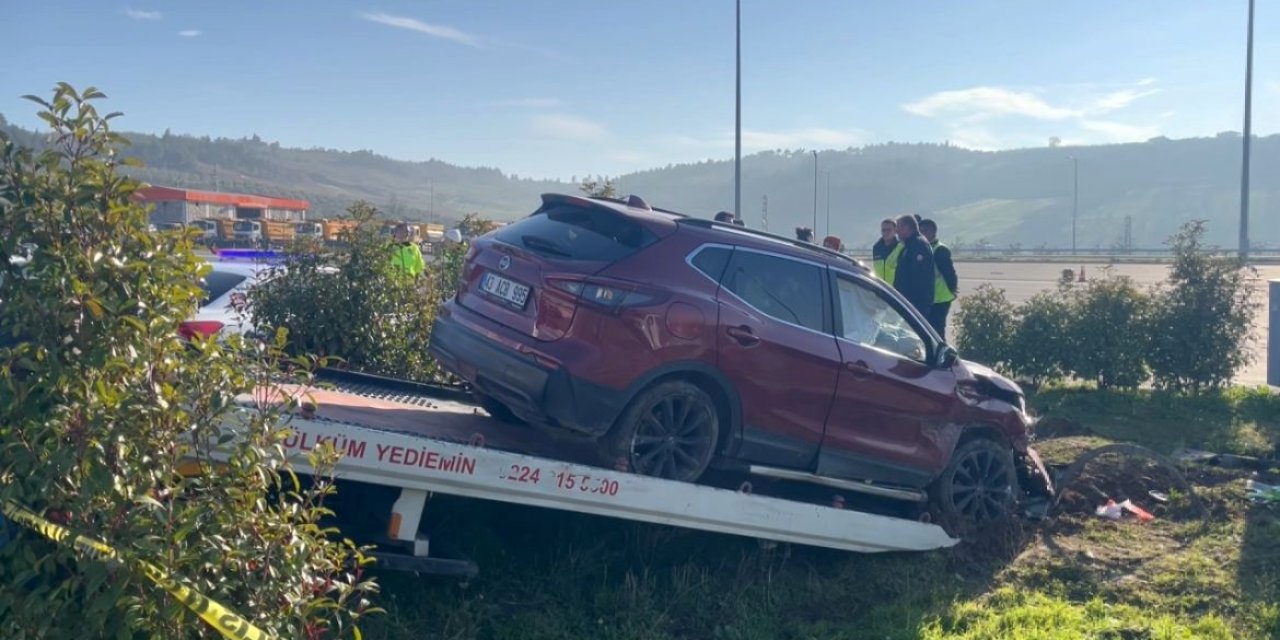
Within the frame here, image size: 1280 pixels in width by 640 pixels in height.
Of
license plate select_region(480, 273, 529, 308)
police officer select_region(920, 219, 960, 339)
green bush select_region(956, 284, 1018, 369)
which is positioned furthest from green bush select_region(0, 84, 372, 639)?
green bush select_region(956, 284, 1018, 369)

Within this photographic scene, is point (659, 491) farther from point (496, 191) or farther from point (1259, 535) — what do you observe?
point (496, 191)

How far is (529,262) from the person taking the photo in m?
5.83

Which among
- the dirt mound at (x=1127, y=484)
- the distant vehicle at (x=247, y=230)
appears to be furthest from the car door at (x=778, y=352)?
the distant vehicle at (x=247, y=230)

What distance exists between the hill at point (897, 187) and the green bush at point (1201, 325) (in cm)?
6633

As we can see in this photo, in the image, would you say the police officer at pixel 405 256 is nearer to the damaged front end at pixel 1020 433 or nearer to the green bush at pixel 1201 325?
the damaged front end at pixel 1020 433

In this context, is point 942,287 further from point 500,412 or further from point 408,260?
point 500,412

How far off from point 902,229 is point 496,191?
98844 mm

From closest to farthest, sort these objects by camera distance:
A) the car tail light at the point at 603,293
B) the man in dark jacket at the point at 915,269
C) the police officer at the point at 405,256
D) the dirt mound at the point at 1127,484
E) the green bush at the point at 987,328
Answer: the car tail light at the point at 603,293
the dirt mound at the point at 1127,484
the police officer at the point at 405,256
the man in dark jacket at the point at 915,269
the green bush at the point at 987,328

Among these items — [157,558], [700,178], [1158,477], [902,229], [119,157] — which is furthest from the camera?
[700,178]

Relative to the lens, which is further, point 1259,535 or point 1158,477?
point 1158,477

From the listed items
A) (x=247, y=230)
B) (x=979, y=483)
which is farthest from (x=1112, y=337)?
(x=247, y=230)

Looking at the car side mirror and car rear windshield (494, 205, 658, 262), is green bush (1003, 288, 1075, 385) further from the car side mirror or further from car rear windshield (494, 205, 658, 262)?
car rear windshield (494, 205, 658, 262)

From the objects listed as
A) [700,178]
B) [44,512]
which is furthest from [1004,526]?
[700,178]

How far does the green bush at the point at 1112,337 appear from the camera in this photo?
13016mm
